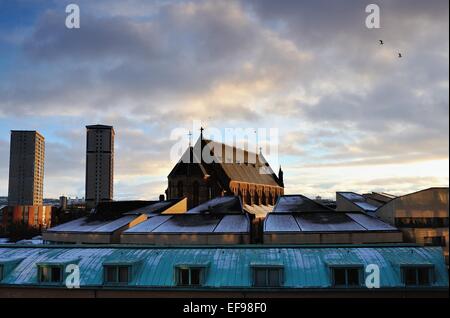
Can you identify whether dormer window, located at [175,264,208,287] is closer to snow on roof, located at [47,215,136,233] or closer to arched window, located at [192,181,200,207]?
snow on roof, located at [47,215,136,233]

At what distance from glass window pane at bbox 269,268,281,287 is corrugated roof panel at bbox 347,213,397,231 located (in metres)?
21.6

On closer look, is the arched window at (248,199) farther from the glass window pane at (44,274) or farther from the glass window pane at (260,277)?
the glass window pane at (44,274)

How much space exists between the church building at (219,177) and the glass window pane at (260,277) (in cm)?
6232

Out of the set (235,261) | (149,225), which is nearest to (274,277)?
(235,261)

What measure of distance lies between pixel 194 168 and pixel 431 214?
6861 centimetres

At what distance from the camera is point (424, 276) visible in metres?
30.5

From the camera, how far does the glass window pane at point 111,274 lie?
3189 cm

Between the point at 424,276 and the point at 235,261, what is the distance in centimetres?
1332

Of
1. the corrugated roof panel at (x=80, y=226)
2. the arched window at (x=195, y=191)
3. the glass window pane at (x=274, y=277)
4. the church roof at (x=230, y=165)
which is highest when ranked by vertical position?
the church roof at (x=230, y=165)

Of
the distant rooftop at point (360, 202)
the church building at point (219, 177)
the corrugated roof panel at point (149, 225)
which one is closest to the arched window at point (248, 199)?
the church building at point (219, 177)

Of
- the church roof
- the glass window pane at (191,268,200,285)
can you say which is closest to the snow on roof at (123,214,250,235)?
the glass window pane at (191,268,200,285)

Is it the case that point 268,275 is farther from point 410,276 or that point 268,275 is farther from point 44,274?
point 44,274

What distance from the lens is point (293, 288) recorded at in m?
29.9
